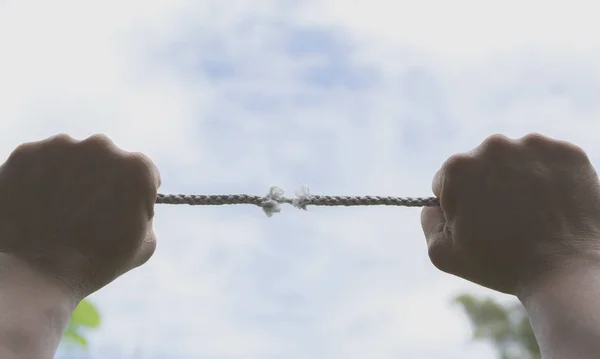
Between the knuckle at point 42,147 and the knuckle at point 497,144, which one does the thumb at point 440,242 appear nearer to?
the knuckle at point 497,144

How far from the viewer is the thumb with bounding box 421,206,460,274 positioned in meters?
0.69

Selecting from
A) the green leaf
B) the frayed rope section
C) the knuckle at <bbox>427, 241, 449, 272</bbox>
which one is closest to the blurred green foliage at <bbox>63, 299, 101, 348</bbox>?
the green leaf

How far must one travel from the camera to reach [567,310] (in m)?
0.59

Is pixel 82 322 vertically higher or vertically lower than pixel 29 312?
lower

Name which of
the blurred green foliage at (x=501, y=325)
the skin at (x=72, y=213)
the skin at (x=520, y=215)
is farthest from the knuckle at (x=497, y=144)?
the blurred green foliage at (x=501, y=325)

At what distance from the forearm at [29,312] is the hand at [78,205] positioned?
0.8 inches

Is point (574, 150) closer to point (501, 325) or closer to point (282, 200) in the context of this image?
point (282, 200)

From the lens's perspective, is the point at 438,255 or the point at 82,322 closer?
the point at 438,255

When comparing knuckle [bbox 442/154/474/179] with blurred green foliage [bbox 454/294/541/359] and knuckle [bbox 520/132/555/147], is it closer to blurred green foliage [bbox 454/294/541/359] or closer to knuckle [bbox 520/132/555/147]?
knuckle [bbox 520/132/555/147]

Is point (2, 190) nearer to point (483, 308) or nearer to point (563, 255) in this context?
point (563, 255)

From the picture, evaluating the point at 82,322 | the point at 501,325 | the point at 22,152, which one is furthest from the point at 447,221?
the point at 501,325

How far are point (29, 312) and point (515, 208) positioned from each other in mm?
424

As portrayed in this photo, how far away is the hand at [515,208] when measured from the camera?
0.66 m

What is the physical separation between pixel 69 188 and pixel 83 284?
0.28ft
